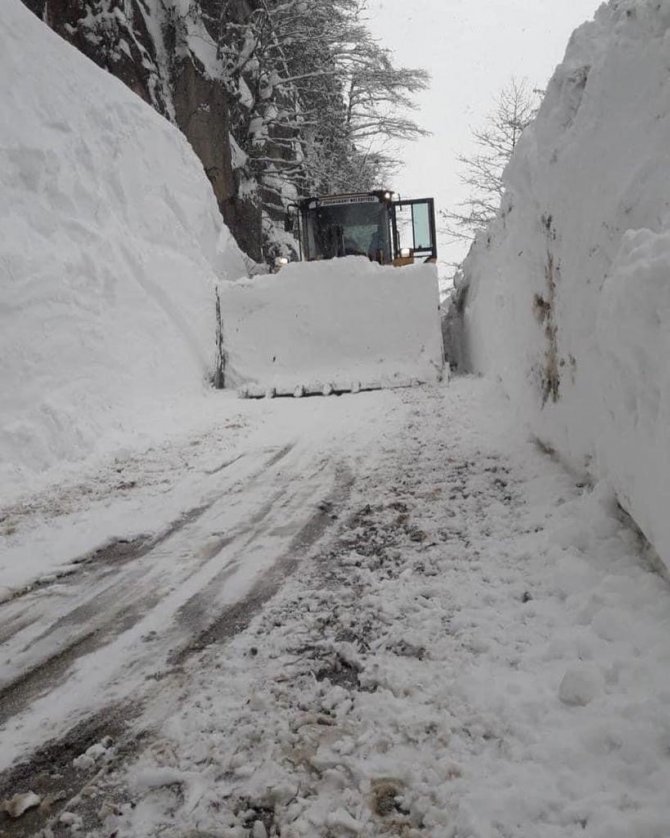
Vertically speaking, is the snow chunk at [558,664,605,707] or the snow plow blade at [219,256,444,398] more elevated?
the snow plow blade at [219,256,444,398]

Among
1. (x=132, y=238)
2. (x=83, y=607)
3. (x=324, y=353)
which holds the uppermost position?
(x=132, y=238)

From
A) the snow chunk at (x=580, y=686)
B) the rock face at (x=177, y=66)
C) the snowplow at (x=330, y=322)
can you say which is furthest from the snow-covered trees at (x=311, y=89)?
the snow chunk at (x=580, y=686)

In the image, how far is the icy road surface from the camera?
1311mm

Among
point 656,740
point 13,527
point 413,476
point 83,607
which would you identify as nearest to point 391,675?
point 656,740

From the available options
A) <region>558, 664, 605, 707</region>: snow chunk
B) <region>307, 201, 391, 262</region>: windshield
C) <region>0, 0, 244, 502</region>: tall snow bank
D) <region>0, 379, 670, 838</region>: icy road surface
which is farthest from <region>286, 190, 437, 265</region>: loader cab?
<region>558, 664, 605, 707</region>: snow chunk

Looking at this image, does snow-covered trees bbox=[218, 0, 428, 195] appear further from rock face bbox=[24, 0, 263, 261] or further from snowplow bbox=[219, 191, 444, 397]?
snowplow bbox=[219, 191, 444, 397]

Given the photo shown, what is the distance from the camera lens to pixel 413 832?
124 cm

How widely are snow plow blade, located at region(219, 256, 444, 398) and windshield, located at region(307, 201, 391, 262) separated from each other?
2.17 m

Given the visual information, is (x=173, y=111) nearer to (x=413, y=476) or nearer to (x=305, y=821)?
(x=413, y=476)

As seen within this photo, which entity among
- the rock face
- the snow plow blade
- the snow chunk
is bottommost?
the snow chunk

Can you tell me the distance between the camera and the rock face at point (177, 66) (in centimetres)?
1112

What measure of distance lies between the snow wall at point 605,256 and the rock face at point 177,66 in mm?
10830

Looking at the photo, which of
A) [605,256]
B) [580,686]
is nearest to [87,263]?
[605,256]

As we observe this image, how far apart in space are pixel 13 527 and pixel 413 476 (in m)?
2.59
